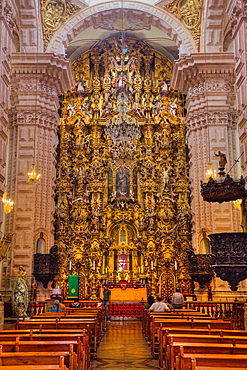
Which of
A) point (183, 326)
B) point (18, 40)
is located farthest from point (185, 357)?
point (18, 40)

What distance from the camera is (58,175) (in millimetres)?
20516

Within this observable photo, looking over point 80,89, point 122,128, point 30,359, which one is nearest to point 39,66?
point 122,128

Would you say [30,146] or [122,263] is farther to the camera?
[122,263]

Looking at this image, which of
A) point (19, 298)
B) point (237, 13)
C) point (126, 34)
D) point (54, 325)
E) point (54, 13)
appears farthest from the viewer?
point (126, 34)

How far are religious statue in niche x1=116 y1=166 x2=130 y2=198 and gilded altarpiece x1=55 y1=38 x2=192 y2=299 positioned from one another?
5 centimetres

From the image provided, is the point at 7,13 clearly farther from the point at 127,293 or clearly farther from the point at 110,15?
the point at 127,293

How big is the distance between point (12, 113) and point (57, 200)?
16.0 feet

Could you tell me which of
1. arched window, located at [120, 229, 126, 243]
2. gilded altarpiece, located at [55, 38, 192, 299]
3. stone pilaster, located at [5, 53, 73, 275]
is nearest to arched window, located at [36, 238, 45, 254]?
stone pilaster, located at [5, 53, 73, 275]

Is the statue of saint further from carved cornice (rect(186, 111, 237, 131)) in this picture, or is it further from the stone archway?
the stone archway

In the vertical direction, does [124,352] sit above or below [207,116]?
below

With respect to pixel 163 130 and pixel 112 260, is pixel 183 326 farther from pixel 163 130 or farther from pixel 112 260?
pixel 163 130

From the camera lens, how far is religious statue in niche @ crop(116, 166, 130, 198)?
2117cm

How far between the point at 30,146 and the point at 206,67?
824cm

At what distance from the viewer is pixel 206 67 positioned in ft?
57.8
